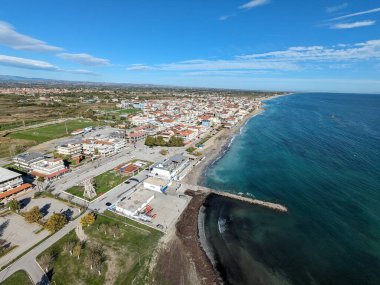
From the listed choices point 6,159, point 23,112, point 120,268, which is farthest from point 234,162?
point 23,112

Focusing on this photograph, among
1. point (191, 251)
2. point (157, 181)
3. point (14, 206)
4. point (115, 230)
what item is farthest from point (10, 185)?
point (191, 251)

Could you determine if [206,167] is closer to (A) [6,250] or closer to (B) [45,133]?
(A) [6,250]

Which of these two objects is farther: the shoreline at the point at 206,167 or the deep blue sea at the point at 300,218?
the shoreline at the point at 206,167

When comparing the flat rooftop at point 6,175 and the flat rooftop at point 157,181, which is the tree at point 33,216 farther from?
the flat rooftop at point 157,181

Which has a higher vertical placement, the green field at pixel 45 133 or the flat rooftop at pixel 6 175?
the flat rooftop at pixel 6 175

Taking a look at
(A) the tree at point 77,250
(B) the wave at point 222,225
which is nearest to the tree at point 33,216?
(A) the tree at point 77,250

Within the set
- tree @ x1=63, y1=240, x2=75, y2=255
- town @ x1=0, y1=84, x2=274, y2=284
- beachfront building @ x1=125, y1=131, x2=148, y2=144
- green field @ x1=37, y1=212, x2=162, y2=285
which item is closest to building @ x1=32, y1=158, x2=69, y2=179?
town @ x1=0, y1=84, x2=274, y2=284

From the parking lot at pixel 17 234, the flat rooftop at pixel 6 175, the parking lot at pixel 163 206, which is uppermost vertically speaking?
the flat rooftop at pixel 6 175

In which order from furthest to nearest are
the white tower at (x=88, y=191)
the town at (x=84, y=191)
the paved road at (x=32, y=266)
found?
1. the white tower at (x=88, y=191)
2. the town at (x=84, y=191)
3. the paved road at (x=32, y=266)

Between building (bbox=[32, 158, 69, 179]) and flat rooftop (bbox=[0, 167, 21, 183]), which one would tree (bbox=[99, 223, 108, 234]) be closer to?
building (bbox=[32, 158, 69, 179])
